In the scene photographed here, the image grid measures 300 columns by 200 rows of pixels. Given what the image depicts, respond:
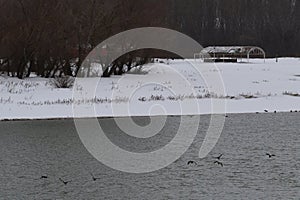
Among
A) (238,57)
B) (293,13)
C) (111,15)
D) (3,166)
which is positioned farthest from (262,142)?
(293,13)

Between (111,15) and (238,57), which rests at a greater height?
(111,15)

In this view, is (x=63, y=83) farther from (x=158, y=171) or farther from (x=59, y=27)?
(x=158, y=171)

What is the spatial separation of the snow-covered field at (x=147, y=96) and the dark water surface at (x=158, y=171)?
6.98 metres

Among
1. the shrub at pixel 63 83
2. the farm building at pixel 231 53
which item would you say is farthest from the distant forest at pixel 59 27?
the farm building at pixel 231 53

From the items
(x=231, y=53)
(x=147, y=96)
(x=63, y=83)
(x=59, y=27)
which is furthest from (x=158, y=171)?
(x=231, y=53)

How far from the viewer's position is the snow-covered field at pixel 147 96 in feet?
96.8

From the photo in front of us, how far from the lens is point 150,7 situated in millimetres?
49562

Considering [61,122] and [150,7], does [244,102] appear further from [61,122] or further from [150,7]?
[150,7]

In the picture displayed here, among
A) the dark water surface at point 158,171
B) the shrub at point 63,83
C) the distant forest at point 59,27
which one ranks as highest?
the distant forest at point 59,27

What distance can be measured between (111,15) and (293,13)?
83401 mm

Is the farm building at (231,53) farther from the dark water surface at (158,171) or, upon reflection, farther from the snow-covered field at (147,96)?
the dark water surface at (158,171)

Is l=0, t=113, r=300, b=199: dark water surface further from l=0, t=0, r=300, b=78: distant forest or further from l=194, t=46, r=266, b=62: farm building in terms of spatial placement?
l=194, t=46, r=266, b=62: farm building

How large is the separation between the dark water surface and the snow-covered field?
275 inches

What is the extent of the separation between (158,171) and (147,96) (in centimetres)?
2044
